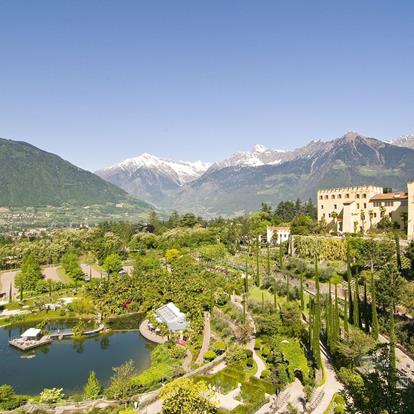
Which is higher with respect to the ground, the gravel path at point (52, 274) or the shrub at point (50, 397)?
the shrub at point (50, 397)

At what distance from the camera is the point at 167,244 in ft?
325

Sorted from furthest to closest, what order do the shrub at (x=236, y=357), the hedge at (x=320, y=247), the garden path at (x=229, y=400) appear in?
the hedge at (x=320, y=247) → the shrub at (x=236, y=357) → the garden path at (x=229, y=400)

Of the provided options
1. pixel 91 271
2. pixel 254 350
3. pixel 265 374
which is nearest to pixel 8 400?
pixel 265 374

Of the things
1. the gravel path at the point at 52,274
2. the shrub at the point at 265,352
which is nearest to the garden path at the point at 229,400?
the shrub at the point at 265,352

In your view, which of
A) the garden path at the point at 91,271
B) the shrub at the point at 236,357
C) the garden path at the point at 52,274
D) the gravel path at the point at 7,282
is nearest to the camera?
the shrub at the point at 236,357

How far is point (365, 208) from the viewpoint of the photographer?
69812mm

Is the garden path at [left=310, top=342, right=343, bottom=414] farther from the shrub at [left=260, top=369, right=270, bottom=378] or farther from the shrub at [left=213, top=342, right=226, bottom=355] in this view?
the shrub at [left=213, top=342, right=226, bottom=355]

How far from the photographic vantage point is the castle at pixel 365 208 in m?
63.3

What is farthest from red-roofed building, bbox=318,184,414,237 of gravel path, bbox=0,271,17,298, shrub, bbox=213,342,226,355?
gravel path, bbox=0,271,17,298

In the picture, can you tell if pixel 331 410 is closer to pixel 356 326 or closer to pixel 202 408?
pixel 202 408

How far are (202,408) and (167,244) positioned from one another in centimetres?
7465

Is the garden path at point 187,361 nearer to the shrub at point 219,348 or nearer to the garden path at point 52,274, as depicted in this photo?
the shrub at point 219,348

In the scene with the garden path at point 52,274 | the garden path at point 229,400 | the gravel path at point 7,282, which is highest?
the garden path at point 229,400

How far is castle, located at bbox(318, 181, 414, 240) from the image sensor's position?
63281mm
